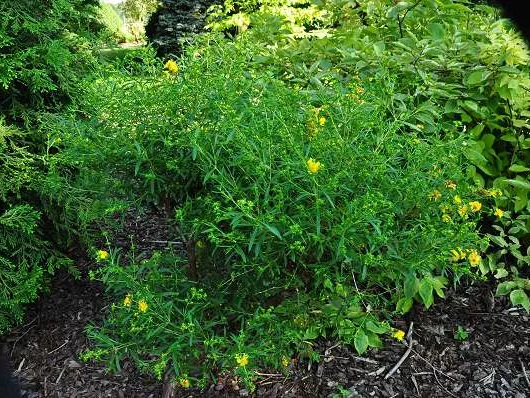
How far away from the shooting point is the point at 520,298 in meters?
2.90

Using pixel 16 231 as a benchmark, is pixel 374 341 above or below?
below

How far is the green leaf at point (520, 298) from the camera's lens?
2881 mm

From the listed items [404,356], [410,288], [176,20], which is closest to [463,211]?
[410,288]

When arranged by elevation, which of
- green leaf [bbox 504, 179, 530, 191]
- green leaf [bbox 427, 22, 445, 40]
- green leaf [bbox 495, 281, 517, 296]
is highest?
green leaf [bbox 427, 22, 445, 40]

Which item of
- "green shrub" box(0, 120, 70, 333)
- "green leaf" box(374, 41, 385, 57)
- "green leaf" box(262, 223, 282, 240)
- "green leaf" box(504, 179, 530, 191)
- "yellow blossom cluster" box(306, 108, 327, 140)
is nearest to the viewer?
"green leaf" box(262, 223, 282, 240)

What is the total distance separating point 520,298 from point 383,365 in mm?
786

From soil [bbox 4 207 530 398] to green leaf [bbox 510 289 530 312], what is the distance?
167mm

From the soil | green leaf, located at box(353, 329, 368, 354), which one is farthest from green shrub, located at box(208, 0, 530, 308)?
green leaf, located at box(353, 329, 368, 354)

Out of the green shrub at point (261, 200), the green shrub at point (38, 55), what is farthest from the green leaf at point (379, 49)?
the green shrub at point (38, 55)

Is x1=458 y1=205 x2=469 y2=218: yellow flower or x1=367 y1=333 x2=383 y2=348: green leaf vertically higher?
x1=458 y1=205 x2=469 y2=218: yellow flower

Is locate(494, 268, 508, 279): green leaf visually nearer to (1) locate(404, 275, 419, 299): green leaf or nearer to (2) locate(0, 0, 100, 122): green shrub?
(1) locate(404, 275, 419, 299): green leaf

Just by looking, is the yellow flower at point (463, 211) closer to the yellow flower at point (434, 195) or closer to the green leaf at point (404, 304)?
the yellow flower at point (434, 195)

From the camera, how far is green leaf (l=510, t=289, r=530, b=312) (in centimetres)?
288

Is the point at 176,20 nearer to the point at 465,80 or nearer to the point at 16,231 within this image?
the point at 16,231
